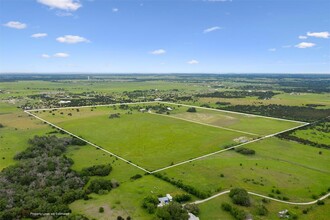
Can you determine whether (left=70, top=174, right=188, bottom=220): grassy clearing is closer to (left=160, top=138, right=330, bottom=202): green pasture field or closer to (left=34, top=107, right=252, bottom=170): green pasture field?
(left=160, top=138, right=330, bottom=202): green pasture field

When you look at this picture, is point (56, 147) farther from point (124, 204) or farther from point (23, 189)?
point (124, 204)

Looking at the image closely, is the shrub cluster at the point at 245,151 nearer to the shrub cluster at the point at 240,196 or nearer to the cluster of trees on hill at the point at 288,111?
the shrub cluster at the point at 240,196

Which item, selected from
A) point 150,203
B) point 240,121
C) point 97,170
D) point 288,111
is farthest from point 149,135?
point 288,111

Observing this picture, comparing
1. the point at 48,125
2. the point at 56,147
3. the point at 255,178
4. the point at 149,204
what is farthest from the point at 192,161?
the point at 48,125

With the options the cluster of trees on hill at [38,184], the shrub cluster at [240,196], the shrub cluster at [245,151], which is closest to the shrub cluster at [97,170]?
the cluster of trees on hill at [38,184]

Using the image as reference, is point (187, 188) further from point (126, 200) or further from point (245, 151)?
point (245, 151)
